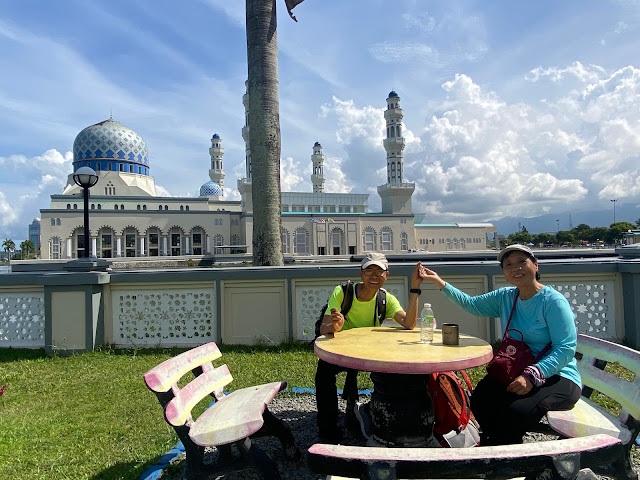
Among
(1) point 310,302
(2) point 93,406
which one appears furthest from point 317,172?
(2) point 93,406

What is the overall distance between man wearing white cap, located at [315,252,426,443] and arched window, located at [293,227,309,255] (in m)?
52.2

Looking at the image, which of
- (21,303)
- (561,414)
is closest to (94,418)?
(21,303)

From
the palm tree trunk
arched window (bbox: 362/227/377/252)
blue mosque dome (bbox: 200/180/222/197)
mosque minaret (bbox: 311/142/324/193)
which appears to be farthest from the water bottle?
mosque minaret (bbox: 311/142/324/193)

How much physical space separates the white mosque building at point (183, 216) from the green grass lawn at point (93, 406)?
4128cm

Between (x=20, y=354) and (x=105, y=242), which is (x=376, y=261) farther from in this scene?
(x=105, y=242)

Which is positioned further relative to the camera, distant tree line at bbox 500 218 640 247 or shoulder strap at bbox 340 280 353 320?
distant tree line at bbox 500 218 640 247

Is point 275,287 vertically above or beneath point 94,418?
above

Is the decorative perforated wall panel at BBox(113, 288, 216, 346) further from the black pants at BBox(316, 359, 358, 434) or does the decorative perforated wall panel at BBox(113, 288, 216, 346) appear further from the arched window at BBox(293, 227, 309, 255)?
the arched window at BBox(293, 227, 309, 255)

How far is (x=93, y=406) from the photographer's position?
4.35 metres

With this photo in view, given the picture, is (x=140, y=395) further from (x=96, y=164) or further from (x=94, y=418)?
(x=96, y=164)

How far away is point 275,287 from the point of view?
6.56 m

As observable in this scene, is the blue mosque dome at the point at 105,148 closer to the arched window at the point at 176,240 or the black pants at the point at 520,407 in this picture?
the arched window at the point at 176,240

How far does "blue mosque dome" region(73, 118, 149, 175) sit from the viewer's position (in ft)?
173

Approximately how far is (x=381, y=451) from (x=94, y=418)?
3608mm
